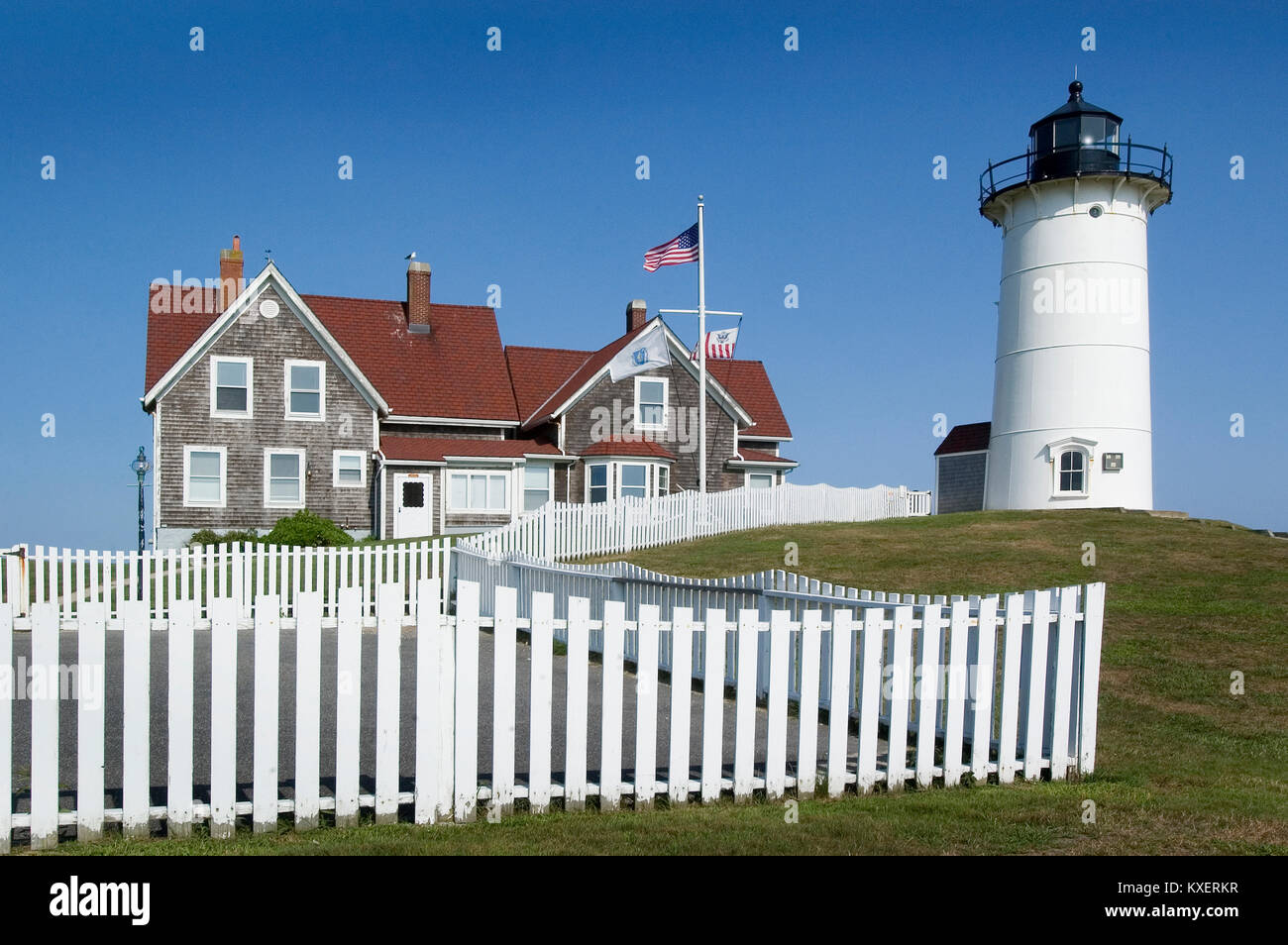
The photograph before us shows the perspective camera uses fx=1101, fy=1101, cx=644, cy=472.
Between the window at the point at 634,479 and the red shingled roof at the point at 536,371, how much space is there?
4635 millimetres

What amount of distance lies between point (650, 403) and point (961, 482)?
36.2 ft

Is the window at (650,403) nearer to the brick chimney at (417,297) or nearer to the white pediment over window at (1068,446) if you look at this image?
the brick chimney at (417,297)

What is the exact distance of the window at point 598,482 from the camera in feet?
115

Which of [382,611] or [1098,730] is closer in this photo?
[382,611]

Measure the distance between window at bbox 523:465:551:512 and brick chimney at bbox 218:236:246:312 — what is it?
1169 cm

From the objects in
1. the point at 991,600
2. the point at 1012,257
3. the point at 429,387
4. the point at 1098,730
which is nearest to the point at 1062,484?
the point at 1012,257

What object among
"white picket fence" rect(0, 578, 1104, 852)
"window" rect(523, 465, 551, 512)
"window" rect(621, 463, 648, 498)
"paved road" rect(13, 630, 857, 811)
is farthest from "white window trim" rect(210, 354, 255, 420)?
"white picket fence" rect(0, 578, 1104, 852)

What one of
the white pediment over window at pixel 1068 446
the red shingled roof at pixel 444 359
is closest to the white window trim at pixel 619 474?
the red shingled roof at pixel 444 359

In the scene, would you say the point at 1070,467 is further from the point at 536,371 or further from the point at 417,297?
the point at 417,297

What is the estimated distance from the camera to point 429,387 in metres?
36.8

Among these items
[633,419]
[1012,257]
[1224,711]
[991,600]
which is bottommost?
[1224,711]
